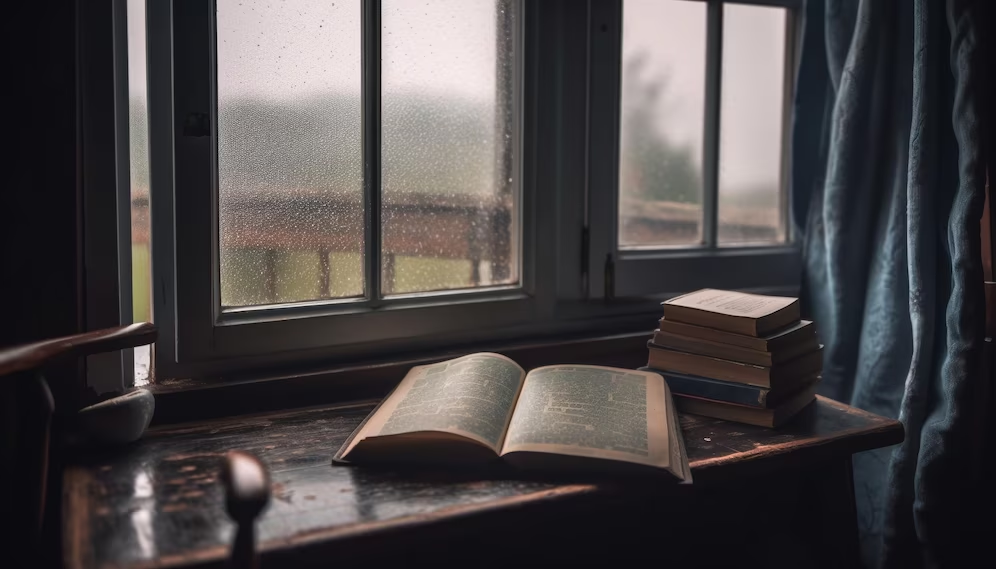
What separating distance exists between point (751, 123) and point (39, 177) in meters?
1.36

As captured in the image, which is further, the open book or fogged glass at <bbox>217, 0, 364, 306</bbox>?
fogged glass at <bbox>217, 0, 364, 306</bbox>

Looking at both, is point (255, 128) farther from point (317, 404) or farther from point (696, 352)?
point (696, 352)

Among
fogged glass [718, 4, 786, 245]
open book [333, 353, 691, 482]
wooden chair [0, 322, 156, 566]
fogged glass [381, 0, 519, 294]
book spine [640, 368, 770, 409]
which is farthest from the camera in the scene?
fogged glass [718, 4, 786, 245]

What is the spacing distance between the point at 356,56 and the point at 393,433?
70cm

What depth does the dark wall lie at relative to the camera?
3.29 feet

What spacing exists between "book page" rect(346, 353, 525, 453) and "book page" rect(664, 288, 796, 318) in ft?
0.93

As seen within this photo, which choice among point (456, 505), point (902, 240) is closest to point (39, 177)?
point (456, 505)

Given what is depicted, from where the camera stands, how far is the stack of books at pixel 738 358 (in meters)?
1.15

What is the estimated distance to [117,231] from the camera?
1.13 metres

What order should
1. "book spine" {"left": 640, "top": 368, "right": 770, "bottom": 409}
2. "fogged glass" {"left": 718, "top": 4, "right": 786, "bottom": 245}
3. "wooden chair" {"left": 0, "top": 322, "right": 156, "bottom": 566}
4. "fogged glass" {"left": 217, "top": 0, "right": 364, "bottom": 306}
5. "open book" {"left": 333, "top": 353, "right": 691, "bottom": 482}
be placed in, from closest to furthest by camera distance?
"wooden chair" {"left": 0, "top": 322, "right": 156, "bottom": 566} < "open book" {"left": 333, "top": 353, "right": 691, "bottom": 482} < "book spine" {"left": 640, "top": 368, "right": 770, "bottom": 409} < "fogged glass" {"left": 217, "top": 0, "right": 364, "bottom": 306} < "fogged glass" {"left": 718, "top": 4, "right": 786, "bottom": 245}

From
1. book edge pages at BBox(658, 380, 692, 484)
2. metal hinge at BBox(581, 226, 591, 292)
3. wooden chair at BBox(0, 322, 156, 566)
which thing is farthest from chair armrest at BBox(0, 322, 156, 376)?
metal hinge at BBox(581, 226, 591, 292)

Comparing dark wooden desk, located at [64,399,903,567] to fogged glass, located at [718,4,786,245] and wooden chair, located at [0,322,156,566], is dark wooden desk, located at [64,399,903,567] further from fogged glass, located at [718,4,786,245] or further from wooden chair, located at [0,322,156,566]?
fogged glass, located at [718,4,786,245]

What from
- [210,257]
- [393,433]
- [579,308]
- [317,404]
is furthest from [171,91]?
[579,308]

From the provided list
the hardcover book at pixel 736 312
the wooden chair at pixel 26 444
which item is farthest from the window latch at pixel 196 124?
the hardcover book at pixel 736 312
